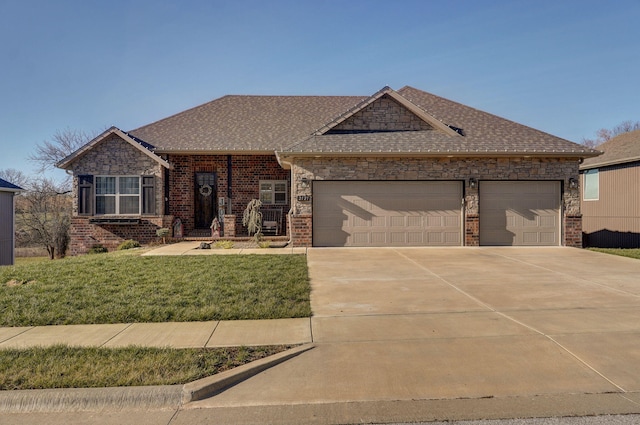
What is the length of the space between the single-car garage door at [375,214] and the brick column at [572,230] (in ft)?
12.1

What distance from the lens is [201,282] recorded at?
735 centimetres

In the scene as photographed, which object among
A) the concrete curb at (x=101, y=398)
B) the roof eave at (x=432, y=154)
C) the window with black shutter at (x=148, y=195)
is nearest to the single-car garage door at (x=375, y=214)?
the roof eave at (x=432, y=154)

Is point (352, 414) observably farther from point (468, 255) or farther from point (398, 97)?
point (398, 97)

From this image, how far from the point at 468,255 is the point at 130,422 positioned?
10006 millimetres

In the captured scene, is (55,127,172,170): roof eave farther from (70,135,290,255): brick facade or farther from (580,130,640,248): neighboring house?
(580,130,640,248): neighboring house

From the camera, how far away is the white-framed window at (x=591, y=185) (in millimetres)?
19048

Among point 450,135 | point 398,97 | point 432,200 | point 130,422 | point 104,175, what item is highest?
point 398,97

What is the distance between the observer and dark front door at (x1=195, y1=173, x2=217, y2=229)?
16.6 meters

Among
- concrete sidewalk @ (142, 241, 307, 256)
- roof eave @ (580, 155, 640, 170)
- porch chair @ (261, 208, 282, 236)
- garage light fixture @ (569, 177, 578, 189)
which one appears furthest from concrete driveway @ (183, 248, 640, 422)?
roof eave @ (580, 155, 640, 170)

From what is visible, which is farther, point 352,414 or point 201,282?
point 201,282

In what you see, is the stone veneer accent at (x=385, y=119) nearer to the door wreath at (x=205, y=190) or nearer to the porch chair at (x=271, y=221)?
the porch chair at (x=271, y=221)

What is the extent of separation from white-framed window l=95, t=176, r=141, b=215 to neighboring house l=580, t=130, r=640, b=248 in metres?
21.1

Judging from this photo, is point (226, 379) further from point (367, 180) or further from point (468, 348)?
point (367, 180)

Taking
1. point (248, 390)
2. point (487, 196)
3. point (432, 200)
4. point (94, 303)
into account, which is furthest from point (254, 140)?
point (248, 390)
